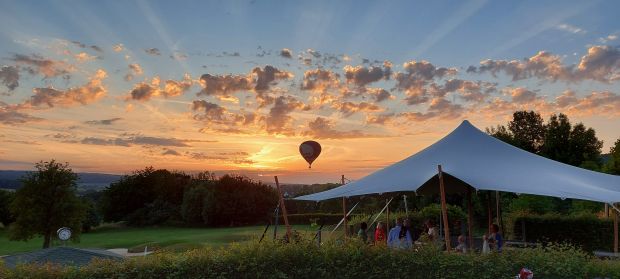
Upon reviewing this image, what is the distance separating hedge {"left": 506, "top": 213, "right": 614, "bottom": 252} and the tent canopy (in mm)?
4557

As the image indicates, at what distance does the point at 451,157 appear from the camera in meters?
11.3

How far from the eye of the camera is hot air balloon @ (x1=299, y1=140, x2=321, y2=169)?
62.8 feet

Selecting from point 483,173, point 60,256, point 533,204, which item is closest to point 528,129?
point 533,204

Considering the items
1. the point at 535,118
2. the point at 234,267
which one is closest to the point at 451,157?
the point at 234,267

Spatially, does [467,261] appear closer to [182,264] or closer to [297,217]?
[182,264]

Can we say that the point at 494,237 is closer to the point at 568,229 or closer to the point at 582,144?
the point at 568,229

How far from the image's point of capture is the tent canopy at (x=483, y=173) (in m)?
9.97

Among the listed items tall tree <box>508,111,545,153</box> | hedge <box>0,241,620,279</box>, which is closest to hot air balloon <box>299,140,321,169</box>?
hedge <box>0,241,620,279</box>

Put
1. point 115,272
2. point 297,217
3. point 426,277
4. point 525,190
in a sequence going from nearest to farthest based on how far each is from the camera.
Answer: point 115,272 → point 426,277 → point 525,190 → point 297,217

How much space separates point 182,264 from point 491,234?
6583 mm

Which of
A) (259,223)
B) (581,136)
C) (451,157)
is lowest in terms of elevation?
(259,223)

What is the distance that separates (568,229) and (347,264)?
11893 mm

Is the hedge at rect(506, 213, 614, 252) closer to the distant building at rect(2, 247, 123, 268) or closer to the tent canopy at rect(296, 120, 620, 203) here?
the tent canopy at rect(296, 120, 620, 203)

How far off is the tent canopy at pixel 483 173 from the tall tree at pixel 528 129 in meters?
41.0
